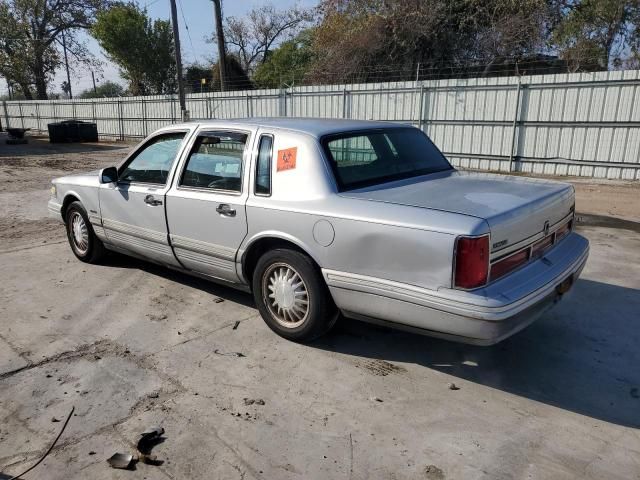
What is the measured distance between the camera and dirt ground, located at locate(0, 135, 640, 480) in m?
2.75

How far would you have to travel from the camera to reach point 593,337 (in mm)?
4141

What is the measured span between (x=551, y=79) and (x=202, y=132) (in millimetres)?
11375

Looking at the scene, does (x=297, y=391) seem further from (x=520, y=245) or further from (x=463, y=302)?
(x=520, y=245)

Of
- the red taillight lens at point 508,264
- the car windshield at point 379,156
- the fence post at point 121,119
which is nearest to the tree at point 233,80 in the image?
the fence post at point 121,119

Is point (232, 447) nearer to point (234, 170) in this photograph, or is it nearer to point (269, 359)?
point (269, 359)

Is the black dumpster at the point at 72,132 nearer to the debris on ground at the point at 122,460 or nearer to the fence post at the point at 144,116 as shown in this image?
the fence post at the point at 144,116

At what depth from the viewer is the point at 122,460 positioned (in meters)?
2.73

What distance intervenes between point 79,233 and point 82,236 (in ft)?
0.23

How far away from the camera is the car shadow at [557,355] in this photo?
3.34m

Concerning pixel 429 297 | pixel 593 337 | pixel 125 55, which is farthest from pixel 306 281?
pixel 125 55

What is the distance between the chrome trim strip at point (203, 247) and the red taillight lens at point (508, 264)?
6.56 ft

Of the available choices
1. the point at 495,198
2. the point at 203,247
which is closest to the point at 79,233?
the point at 203,247

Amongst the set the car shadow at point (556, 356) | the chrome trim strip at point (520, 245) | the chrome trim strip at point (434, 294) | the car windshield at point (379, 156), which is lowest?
the car shadow at point (556, 356)

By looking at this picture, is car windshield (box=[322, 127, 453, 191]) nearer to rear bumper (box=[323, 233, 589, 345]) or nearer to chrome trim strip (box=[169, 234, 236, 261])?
rear bumper (box=[323, 233, 589, 345])
